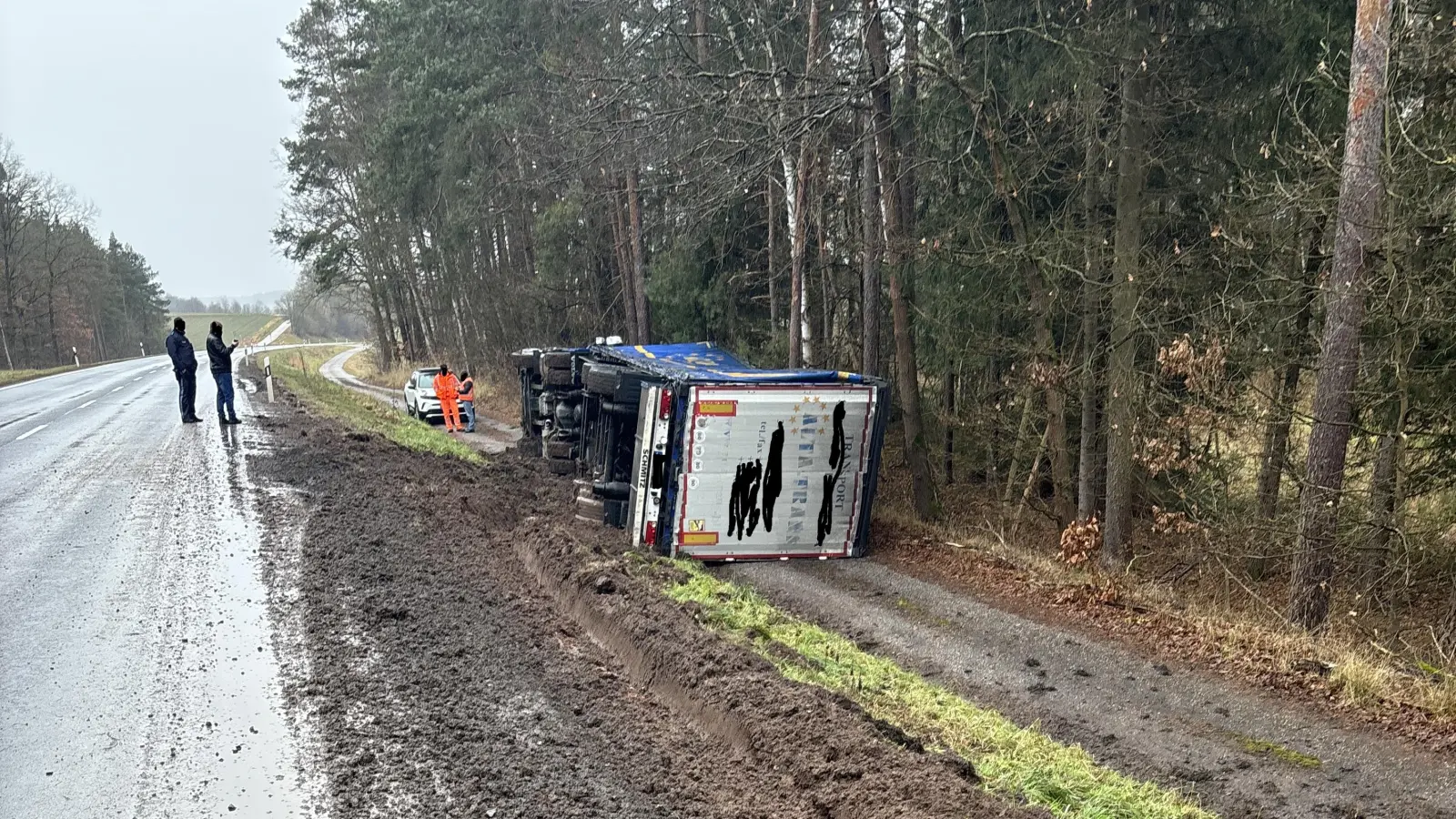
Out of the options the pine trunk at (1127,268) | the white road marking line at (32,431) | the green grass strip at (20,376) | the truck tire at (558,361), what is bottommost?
the green grass strip at (20,376)

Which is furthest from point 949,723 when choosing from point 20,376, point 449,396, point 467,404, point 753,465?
point 20,376

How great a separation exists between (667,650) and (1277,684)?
14.4 feet

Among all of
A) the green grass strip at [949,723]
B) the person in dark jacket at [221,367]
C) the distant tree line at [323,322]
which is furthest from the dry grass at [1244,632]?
the distant tree line at [323,322]

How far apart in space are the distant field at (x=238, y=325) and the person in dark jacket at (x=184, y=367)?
292ft

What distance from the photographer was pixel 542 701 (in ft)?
19.0

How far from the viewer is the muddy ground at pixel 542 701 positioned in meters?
4.56

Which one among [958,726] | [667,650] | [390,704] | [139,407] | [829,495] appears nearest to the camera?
[390,704]

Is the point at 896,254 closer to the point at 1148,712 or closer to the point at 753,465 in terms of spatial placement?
the point at 753,465

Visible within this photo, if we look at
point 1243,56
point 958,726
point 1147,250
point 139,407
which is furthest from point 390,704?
point 139,407

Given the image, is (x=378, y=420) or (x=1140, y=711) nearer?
(x=1140, y=711)

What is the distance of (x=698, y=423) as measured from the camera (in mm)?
10297

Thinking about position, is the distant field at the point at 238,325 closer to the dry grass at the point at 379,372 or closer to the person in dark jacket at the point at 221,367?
the dry grass at the point at 379,372

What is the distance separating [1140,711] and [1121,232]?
5937mm

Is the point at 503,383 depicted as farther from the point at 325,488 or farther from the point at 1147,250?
the point at 1147,250
